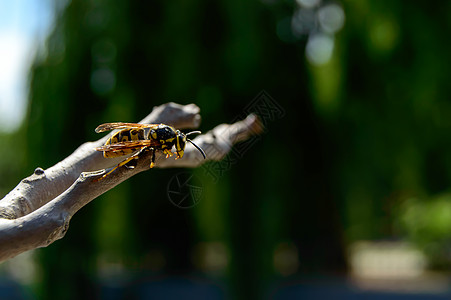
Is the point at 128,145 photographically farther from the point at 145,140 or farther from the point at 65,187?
the point at 65,187

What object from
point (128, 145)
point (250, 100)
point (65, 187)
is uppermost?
point (250, 100)

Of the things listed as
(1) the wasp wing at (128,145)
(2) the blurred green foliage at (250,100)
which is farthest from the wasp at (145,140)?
(2) the blurred green foliage at (250,100)

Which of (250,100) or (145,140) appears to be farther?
A: (250,100)

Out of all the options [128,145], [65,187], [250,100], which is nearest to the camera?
[65,187]

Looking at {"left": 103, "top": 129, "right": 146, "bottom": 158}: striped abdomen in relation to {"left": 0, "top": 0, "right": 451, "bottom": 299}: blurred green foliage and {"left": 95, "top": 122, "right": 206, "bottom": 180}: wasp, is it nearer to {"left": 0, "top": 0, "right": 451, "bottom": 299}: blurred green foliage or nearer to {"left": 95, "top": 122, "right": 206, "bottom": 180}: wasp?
{"left": 95, "top": 122, "right": 206, "bottom": 180}: wasp

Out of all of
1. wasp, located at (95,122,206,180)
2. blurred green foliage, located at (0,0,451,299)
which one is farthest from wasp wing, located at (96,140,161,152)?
blurred green foliage, located at (0,0,451,299)

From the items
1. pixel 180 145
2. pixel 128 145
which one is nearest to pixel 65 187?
pixel 128 145
